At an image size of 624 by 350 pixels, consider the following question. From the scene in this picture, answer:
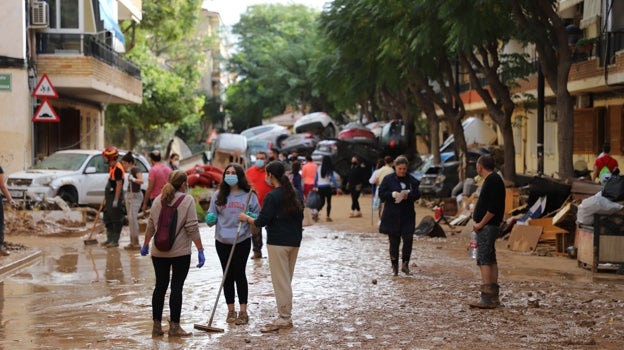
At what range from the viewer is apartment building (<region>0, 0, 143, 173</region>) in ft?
90.7

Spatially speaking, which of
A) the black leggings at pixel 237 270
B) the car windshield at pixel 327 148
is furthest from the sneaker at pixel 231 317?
the car windshield at pixel 327 148

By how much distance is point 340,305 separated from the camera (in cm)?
1182

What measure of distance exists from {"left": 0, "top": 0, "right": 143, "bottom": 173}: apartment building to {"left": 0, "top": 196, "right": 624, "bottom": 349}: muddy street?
967 centimetres

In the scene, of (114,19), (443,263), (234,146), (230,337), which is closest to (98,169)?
(114,19)

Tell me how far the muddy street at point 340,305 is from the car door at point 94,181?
6432 mm

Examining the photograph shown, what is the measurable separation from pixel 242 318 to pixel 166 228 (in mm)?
1394

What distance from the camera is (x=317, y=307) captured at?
460 inches

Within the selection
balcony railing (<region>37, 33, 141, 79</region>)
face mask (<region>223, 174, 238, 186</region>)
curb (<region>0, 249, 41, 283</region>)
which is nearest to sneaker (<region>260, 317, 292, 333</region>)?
face mask (<region>223, 174, 238, 186</region>)

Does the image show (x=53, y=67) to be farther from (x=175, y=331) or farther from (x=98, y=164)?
(x=175, y=331)

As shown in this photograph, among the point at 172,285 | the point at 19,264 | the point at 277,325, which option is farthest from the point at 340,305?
the point at 19,264

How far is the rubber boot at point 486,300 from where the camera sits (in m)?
11.5

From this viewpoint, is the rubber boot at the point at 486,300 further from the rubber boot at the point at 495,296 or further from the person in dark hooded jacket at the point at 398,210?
the person in dark hooded jacket at the point at 398,210

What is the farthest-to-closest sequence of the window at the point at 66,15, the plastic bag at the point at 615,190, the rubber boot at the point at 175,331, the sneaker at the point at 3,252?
the window at the point at 66,15 → the sneaker at the point at 3,252 → the plastic bag at the point at 615,190 → the rubber boot at the point at 175,331

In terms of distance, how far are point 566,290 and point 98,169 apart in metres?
14.7
